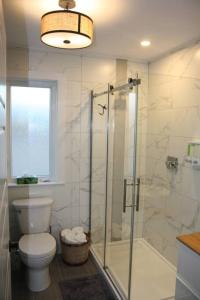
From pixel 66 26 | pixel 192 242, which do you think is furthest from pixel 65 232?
pixel 66 26

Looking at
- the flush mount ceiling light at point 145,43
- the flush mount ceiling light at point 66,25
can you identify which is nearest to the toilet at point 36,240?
the flush mount ceiling light at point 66,25

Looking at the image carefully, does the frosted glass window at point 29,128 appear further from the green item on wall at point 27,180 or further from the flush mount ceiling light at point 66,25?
the flush mount ceiling light at point 66,25

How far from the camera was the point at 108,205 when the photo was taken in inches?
117

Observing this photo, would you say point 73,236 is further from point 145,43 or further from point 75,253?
point 145,43

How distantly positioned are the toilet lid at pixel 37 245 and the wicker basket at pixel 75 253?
0.34 m

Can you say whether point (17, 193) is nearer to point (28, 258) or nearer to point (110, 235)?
point (28, 258)

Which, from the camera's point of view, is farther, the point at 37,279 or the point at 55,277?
the point at 55,277

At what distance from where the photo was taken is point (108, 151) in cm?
297

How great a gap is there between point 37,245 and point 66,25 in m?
1.97

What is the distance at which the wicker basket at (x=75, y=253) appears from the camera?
2.78 metres

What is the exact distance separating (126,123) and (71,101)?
2.45ft

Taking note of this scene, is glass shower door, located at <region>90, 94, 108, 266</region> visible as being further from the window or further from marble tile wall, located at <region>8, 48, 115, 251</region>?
the window

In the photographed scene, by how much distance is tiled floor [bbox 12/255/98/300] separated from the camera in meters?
2.30

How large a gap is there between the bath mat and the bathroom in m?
0.01
